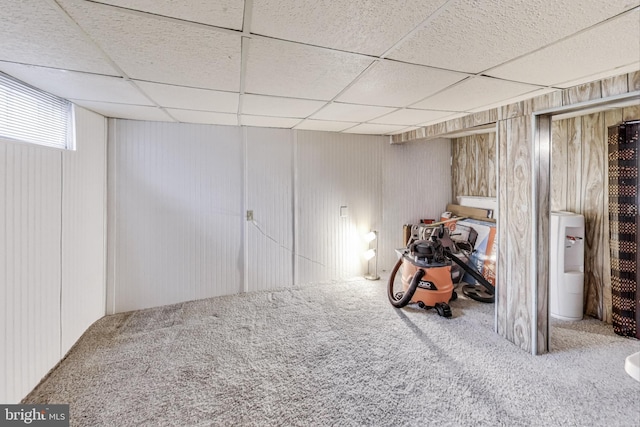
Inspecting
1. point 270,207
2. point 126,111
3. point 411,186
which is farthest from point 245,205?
point 411,186

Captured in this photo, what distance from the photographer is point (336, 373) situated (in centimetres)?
227

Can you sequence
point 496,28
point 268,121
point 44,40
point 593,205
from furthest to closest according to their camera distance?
1. point 268,121
2. point 593,205
3. point 44,40
4. point 496,28

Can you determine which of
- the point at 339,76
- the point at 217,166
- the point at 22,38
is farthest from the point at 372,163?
the point at 22,38

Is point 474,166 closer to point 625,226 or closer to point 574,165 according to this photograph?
point 574,165

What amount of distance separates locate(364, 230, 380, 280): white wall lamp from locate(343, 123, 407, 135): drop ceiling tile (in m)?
1.55

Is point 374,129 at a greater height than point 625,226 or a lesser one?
greater

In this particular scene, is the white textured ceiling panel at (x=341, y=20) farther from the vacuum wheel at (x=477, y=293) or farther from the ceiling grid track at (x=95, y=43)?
the vacuum wheel at (x=477, y=293)

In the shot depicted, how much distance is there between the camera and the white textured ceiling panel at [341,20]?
3.81 ft

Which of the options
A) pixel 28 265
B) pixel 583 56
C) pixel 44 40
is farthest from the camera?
pixel 28 265

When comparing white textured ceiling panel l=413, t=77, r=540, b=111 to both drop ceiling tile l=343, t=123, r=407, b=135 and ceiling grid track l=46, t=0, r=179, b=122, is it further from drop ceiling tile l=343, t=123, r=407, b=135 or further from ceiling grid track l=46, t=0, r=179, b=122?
ceiling grid track l=46, t=0, r=179, b=122

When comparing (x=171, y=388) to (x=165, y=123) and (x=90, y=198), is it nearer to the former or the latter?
(x=90, y=198)

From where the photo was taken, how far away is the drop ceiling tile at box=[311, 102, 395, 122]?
2.78 metres

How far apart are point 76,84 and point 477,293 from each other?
4.77 meters

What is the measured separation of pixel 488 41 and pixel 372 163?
315cm
